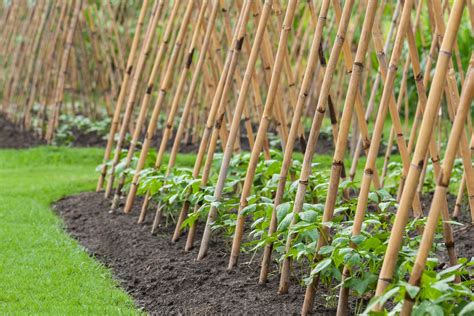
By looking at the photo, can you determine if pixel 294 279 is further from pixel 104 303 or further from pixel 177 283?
pixel 104 303

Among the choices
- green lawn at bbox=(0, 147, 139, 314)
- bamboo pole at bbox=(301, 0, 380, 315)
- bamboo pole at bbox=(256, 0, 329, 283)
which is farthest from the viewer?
green lawn at bbox=(0, 147, 139, 314)

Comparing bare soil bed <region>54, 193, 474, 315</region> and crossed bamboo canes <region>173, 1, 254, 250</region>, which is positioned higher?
crossed bamboo canes <region>173, 1, 254, 250</region>

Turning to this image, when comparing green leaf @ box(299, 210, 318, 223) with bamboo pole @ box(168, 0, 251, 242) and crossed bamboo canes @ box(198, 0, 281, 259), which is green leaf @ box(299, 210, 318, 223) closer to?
crossed bamboo canes @ box(198, 0, 281, 259)

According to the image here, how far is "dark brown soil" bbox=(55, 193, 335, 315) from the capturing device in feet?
11.0

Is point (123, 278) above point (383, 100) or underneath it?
underneath

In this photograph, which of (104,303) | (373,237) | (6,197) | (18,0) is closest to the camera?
(373,237)

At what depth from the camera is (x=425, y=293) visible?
94.4 inches

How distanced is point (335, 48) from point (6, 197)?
3.40 m

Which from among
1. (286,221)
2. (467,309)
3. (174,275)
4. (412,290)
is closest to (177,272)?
(174,275)

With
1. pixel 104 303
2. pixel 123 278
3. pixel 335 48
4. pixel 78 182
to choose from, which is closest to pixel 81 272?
pixel 123 278

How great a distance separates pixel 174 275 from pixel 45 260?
2.48 ft

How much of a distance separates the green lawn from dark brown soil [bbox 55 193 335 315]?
11 cm

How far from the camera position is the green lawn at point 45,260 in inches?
140

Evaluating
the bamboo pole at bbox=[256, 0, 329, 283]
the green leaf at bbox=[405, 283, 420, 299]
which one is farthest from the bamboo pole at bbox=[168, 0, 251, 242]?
the green leaf at bbox=[405, 283, 420, 299]
